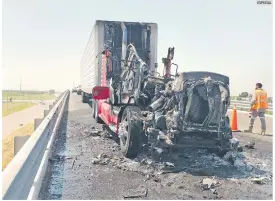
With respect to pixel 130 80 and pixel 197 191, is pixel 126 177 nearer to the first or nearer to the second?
pixel 197 191

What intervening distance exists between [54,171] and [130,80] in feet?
10.4

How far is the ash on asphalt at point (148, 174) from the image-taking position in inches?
183

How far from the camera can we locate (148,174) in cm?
559

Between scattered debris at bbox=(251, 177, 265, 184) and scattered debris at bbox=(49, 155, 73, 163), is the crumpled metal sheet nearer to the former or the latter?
scattered debris at bbox=(251, 177, 265, 184)

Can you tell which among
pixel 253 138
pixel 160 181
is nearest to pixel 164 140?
pixel 160 181

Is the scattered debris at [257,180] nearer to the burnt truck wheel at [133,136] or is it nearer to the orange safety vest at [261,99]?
the burnt truck wheel at [133,136]

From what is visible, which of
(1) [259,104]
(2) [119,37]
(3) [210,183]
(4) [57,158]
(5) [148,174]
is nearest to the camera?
(3) [210,183]

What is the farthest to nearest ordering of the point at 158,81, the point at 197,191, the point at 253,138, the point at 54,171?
the point at 253,138
the point at 158,81
the point at 54,171
the point at 197,191

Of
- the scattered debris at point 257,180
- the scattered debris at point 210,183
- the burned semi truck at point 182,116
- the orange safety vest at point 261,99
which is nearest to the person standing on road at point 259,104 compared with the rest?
the orange safety vest at point 261,99

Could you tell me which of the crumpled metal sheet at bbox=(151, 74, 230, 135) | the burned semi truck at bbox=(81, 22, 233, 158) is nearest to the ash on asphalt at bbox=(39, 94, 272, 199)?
the burned semi truck at bbox=(81, 22, 233, 158)

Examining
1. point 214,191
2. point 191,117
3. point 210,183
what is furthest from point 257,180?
point 191,117

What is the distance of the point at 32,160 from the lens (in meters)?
3.56

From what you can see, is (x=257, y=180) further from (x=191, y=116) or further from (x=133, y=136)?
(x=133, y=136)

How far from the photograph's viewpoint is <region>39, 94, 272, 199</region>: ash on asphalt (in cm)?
466
